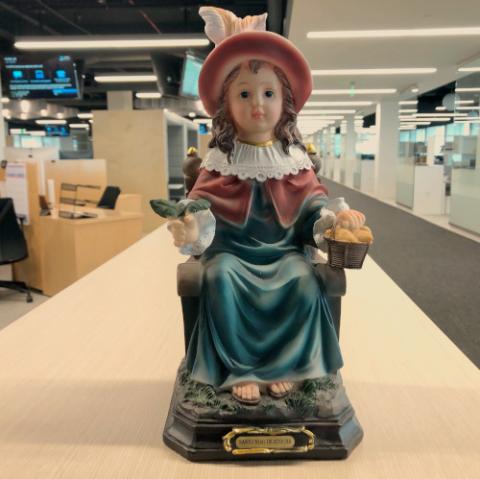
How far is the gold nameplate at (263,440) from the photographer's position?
1.19m

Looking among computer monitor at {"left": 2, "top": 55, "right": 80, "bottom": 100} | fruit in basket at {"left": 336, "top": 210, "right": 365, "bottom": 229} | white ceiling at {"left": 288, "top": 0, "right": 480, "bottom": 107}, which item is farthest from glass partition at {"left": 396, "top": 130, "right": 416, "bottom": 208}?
fruit in basket at {"left": 336, "top": 210, "right": 365, "bottom": 229}

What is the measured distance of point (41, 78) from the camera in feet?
25.6

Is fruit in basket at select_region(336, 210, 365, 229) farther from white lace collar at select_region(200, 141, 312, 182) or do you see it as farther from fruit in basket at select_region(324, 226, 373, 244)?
white lace collar at select_region(200, 141, 312, 182)

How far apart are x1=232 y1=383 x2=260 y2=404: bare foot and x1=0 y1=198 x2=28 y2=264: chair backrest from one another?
3.46 meters

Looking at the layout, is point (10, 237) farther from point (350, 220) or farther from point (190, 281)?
point (350, 220)

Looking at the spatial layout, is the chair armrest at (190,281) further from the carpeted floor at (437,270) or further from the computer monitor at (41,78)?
the computer monitor at (41,78)

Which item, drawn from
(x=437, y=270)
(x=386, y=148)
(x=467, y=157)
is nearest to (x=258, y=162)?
(x=437, y=270)

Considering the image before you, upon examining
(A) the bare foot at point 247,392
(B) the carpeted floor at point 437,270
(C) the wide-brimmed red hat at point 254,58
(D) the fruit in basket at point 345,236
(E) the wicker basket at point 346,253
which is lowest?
(B) the carpeted floor at point 437,270

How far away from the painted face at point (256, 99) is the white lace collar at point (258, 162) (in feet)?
0.19

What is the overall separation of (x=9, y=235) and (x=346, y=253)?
3.68 m

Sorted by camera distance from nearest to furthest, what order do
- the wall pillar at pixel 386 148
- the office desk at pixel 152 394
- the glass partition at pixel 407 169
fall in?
the office desk at pixel 152 394 → the glass partition at pixel 407 169 → the wall pillar at pixel 386 148

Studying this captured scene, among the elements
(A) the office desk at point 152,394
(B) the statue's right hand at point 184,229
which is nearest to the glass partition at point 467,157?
(A) the office desk at point 152,394

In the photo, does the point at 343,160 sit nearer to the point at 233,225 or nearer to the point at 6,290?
the point at 6,290

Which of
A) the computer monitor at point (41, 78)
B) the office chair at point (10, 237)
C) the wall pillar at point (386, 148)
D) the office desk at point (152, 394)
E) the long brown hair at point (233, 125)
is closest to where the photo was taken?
the office desk at point (152, 394)
